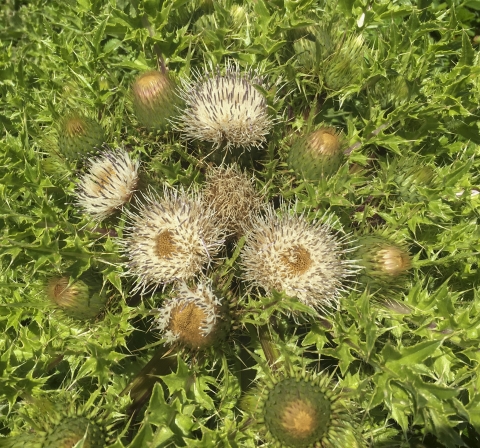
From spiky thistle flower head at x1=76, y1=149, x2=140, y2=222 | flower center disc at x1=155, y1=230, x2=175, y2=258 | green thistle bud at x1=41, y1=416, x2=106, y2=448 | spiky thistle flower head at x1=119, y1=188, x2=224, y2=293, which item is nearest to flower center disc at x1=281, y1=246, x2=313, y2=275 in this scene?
spiky thistle flower head at x1=119, y1=188, x2=224, y2=293

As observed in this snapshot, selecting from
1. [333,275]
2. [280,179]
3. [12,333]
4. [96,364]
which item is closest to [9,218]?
[12,333]

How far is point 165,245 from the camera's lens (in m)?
3.06

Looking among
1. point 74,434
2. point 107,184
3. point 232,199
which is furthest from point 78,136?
point 74,434

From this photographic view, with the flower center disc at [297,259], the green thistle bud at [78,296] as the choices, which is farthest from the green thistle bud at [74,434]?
the flower center disc at [297,259]

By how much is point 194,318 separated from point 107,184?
49.9 inches

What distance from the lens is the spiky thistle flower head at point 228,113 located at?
11.1 ft

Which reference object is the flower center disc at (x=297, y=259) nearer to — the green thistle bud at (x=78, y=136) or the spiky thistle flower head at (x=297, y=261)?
the spiky thistle flower head at (x=297, y=261)

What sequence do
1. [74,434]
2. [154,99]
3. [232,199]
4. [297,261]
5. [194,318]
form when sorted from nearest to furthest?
[74,434], [194,318], [297,261], [232,199], [154,99]

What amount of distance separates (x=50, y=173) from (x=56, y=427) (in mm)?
2170

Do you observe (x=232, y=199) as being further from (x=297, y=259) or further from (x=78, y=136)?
(x=78, y=136)

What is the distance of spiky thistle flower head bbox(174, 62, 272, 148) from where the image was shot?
134 inches

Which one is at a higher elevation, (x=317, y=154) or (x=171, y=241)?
(x=317, y=154)

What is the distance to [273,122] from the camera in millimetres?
3736

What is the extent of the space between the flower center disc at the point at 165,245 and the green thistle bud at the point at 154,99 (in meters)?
1.00
